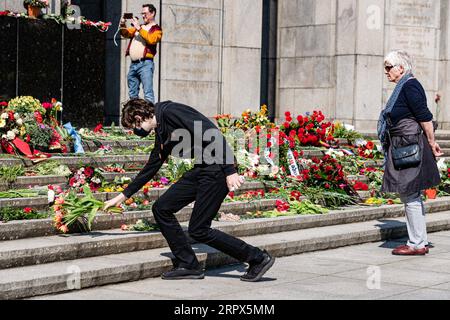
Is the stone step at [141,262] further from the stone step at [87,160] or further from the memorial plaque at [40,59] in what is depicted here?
the memorial plaque at [40,59]

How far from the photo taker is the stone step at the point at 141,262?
25.3ft

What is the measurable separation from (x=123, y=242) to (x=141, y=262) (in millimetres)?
607

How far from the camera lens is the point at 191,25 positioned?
18.8 metres

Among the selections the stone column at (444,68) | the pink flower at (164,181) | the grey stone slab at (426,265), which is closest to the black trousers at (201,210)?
the grey stone slab at (426,265)

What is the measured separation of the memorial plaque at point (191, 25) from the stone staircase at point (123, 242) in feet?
21.2

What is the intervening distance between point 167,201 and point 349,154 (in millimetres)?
7800

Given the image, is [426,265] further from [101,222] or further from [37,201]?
[37,201]

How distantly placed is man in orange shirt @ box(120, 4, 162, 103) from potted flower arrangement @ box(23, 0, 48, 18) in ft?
4.79

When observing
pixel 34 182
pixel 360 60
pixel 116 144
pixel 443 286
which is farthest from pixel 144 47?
pixel 443 286

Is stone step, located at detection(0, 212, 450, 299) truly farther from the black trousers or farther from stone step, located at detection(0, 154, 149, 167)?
stone step, located at detection(0, 154, 149, 167)

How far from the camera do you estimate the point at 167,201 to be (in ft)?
27.1
